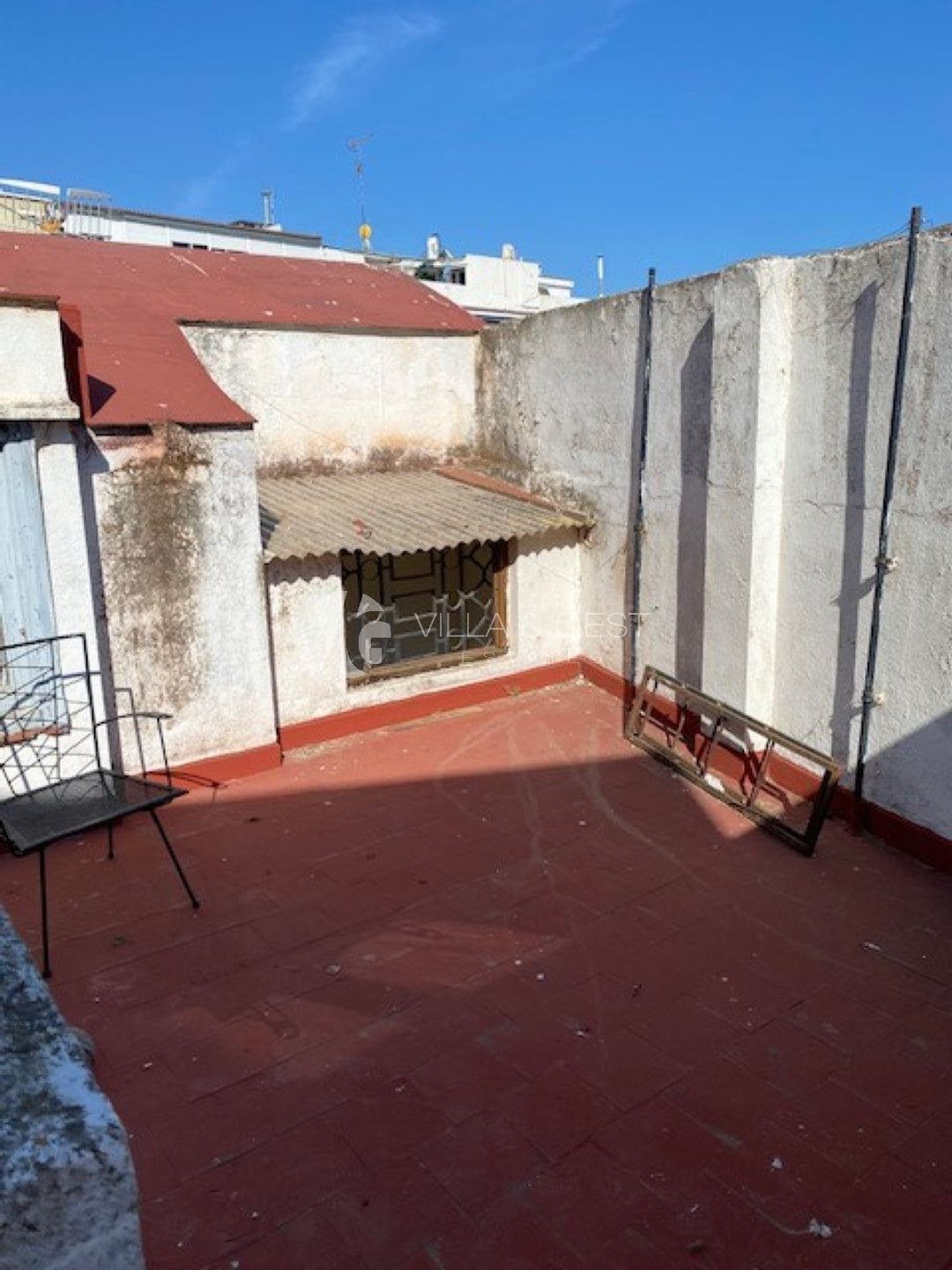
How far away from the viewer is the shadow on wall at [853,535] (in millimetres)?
6426

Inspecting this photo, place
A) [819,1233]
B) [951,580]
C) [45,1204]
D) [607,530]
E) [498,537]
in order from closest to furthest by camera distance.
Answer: [45,1204], [819,1233], [951,580], [498,537], [607,530]

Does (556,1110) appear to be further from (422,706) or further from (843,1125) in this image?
(422,706)

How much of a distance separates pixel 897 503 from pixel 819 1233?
4531 mm

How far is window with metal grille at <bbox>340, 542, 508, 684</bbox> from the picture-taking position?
886cm

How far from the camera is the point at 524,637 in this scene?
9.66 metres

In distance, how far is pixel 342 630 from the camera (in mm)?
8430

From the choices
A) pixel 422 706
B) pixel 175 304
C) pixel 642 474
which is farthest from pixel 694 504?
pixel 175 304

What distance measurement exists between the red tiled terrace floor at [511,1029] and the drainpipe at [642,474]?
2.04 m

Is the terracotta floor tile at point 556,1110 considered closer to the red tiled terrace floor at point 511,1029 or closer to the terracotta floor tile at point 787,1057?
the red tiled terrace floor at point 511,1029

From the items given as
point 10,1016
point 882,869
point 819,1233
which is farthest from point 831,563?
point 10,1016

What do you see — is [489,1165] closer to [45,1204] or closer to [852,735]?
[45,1204]

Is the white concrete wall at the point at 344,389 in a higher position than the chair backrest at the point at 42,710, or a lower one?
higher

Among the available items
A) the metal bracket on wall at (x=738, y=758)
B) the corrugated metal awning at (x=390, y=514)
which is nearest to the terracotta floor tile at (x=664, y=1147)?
the metal bracket on wall at (x=738, y=758)

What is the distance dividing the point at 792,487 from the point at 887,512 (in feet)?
3.33
